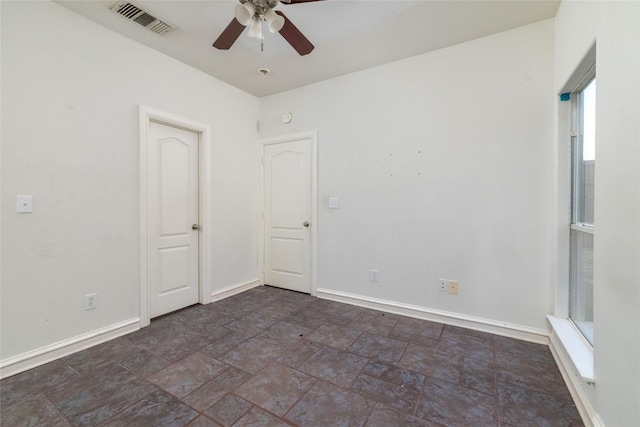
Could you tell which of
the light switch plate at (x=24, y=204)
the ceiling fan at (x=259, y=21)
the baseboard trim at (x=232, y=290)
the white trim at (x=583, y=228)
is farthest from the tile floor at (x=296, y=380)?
the ceiling fan at (x=259, y=21)

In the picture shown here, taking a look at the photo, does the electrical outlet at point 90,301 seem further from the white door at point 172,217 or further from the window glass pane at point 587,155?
the window glass pane at point 587,155

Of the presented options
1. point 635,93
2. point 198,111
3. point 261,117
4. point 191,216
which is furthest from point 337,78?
point 635,93

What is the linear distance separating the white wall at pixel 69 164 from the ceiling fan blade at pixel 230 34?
1102 millimetres

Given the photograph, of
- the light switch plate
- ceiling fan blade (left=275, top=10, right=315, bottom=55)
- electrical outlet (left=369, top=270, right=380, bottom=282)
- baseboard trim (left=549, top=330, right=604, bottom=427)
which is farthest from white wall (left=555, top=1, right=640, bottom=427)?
the light switch plate

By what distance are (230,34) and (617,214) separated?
2.54m

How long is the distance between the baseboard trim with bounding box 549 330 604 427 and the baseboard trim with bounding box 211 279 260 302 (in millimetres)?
3292

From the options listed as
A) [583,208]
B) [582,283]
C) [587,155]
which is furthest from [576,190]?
[582,283]

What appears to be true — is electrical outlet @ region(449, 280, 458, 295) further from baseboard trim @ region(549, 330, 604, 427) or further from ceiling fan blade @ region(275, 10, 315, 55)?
ceiling fan blade @ region(275, 10, 315, 55)

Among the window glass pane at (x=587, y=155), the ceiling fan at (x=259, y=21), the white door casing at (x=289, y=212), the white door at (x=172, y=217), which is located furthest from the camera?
the white door casing at (x=289, y=212)

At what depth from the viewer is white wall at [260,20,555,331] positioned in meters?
2.35

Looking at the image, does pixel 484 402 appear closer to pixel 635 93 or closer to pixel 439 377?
pixel 439 377

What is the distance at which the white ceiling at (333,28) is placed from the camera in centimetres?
210

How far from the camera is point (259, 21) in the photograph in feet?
6.19

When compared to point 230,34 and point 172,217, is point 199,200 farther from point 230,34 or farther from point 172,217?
point 230,34
